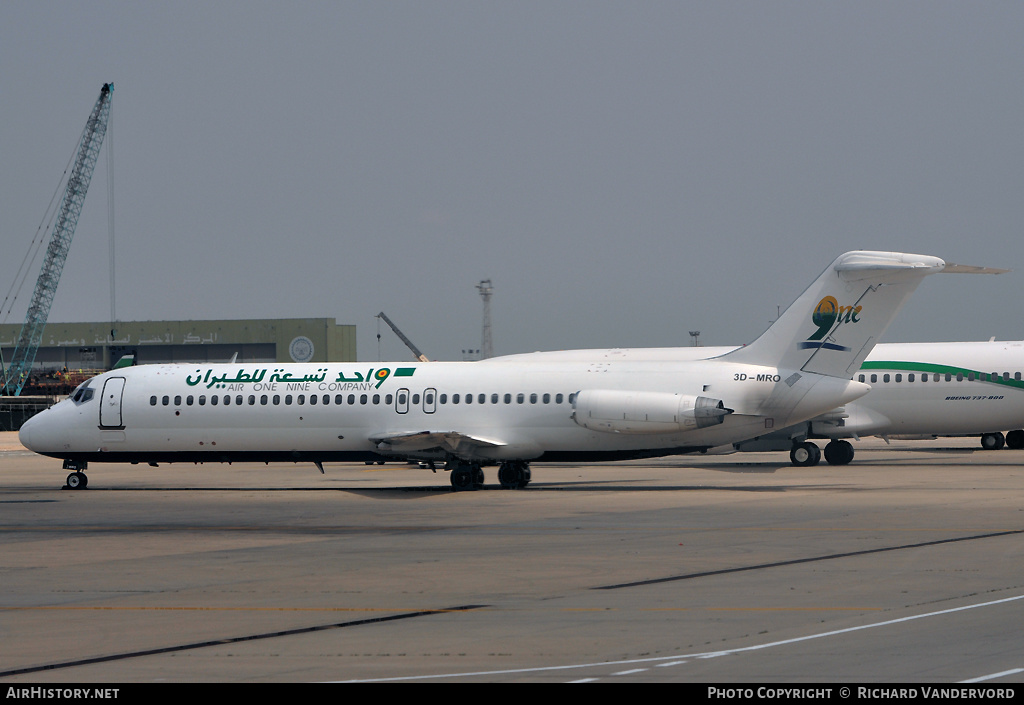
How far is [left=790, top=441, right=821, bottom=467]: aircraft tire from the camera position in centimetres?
4303

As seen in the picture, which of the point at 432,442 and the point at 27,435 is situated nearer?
the point at 432,442

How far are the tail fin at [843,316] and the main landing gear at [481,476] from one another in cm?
705

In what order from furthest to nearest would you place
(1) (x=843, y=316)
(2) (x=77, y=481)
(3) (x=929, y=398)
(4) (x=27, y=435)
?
(3) (x=929, y=398) → (2) (x=77, y=481) → (4) (x=27, y=435) → (1) (x=843, y=316)

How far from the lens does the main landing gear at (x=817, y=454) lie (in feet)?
141

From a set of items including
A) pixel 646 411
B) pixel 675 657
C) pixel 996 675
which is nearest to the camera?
pixel 996 675

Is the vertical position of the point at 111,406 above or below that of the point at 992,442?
above

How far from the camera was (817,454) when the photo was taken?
43031mm

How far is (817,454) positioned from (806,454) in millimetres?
379

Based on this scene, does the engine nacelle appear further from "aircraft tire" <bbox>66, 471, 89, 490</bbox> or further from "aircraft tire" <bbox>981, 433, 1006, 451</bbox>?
"aircraft tire" <bbox>981, 433, 1006, 451</bbox>

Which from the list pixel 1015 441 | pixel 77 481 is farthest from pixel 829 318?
pixel 1015 441

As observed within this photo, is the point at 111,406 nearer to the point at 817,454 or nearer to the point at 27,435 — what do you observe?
the point at 27,435

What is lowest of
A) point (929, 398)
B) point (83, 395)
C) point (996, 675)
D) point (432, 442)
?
point (996, 675)
